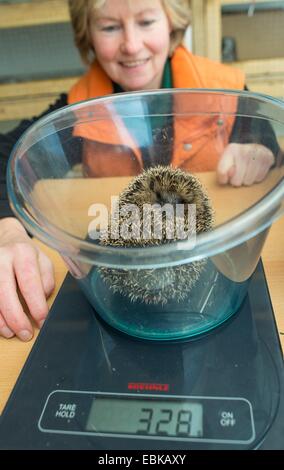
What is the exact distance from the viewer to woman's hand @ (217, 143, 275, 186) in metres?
0.48

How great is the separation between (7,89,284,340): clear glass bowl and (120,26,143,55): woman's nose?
32cm

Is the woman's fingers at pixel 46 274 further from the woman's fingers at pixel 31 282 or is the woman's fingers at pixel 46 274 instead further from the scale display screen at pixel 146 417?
the scale display screen at pixel 146 417

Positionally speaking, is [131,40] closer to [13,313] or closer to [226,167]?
[226,167]

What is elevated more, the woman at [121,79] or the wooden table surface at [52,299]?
the woman at [121,79]

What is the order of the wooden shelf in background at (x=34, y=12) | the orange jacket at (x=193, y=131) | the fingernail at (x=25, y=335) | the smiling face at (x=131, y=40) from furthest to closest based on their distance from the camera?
the wooden shelf in background at (x=34, y=12)
the smiling face at (x=131, y=40)
the orange jacket at (x=193, y=131)
the fingernail at (x=25, y=335)

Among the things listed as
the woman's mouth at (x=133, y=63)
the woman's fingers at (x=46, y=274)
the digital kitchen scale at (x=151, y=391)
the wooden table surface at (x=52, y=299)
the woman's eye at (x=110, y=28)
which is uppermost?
the woman's eye at (x=110, y=28)

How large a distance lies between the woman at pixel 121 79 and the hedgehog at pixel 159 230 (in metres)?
0.10

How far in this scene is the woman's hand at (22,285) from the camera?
42cm

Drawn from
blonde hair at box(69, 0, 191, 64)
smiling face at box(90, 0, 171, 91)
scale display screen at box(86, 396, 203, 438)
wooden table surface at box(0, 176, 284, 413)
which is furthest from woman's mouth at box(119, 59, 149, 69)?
scale display screen at box(86, 396, 203, 438)

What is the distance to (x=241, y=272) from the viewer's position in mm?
398

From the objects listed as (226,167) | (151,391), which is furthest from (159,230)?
(226,167)

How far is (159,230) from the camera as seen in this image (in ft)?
1.21

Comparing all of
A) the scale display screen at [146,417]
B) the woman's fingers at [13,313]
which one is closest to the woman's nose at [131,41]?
the woman's fingers at [13,313]
